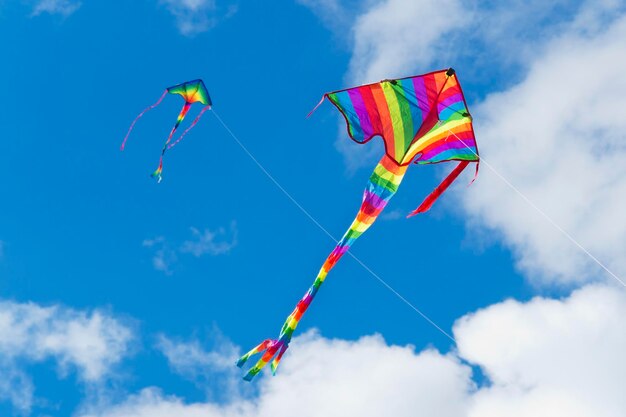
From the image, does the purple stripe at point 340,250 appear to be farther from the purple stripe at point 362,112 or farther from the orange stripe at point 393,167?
the purple stripe at point 362,112

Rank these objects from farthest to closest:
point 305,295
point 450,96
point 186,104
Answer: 1. point 186,104
2. point 305,295
3. point 450,96

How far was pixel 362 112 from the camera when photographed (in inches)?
492

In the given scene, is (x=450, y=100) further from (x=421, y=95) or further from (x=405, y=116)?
(x=405, y=116)

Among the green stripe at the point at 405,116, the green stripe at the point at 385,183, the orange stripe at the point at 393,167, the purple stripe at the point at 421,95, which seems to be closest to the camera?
the purple stripe at the point at 421,95

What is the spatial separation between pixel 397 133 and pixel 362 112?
0.75 m

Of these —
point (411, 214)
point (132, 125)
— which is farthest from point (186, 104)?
point (411, 214)

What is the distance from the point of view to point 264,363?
485 inches

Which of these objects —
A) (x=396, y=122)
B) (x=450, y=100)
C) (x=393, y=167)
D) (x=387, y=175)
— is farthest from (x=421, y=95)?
(x=387, y=175)

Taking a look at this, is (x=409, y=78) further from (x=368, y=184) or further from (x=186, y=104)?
(x=186, y=104)

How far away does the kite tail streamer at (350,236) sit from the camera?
1234 cm

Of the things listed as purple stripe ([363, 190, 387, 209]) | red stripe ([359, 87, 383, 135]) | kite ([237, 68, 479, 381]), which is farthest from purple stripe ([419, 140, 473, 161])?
purple stripe ([363, 190, 387, 209])

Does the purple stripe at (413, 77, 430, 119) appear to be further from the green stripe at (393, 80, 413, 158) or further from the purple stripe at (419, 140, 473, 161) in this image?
the purple stripe at (419, 140, 473, 161)

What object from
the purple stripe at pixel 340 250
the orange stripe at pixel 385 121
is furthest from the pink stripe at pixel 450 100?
the purple stripe at pixel 340 250

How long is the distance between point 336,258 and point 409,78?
3572 mm
